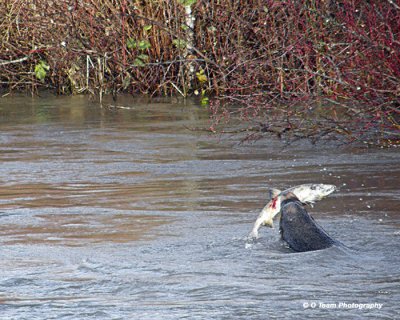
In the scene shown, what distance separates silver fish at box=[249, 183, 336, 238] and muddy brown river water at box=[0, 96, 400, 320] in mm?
127

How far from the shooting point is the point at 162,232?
6.60 m

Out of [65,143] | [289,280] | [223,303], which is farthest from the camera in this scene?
[65,143]

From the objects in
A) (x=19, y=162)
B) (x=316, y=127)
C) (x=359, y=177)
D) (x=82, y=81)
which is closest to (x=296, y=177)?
(x=359, y=177)

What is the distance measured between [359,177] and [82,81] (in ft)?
27.6

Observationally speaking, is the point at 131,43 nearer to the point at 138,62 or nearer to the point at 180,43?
the point at 138,62

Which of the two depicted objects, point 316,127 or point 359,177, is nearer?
point 359,177

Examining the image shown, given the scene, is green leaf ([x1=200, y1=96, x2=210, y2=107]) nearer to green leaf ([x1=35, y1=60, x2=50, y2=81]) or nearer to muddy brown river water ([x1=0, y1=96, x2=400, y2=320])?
muddy brown river water ([x1=0, y1=96, x2=400, y2=320])

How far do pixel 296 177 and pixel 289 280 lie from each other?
3.14 metres

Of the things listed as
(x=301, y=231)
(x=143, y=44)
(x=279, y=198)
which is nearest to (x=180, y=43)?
(x=143, y=44)

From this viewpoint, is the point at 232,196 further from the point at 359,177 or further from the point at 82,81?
the point at 82,81

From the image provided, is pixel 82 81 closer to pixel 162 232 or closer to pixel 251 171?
pixel 251 171

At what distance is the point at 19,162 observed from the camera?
31.6 ft

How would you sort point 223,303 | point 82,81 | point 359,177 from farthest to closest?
point 82,81, point 359,177, point 223,303

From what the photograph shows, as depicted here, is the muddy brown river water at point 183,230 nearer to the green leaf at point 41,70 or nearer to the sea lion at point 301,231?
the sea lion at point 301,231
